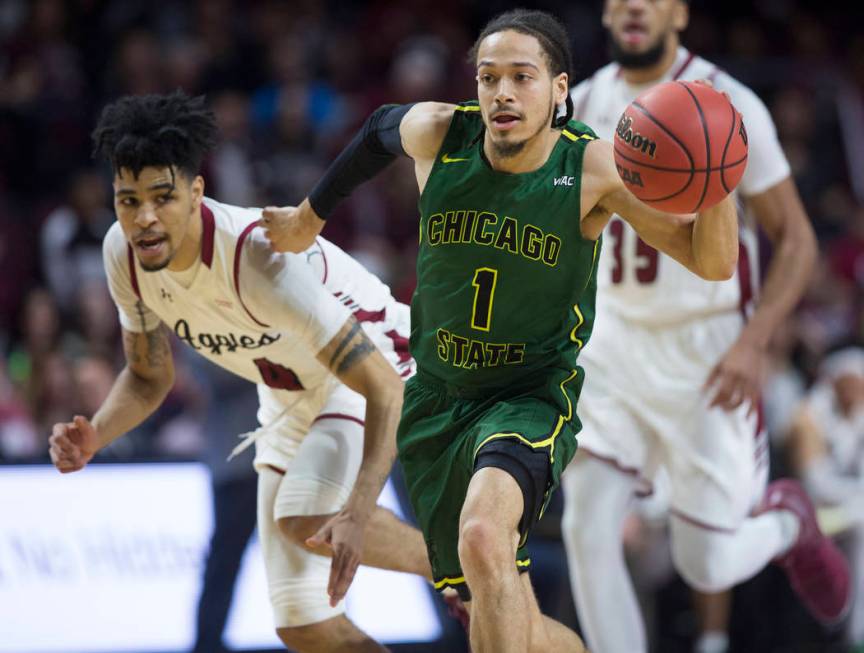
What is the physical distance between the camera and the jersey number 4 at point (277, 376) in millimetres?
5086

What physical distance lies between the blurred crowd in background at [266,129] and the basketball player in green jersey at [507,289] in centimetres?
337

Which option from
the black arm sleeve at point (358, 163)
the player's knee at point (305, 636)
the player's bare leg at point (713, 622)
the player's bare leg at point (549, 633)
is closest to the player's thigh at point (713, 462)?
the player's bare leg at point (549, 633)

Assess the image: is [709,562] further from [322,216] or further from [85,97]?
[85,97]

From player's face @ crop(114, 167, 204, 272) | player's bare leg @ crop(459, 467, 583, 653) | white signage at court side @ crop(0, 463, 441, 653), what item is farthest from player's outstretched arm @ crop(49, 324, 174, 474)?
white signage at court side @ crop(0, 463, 441, 653)

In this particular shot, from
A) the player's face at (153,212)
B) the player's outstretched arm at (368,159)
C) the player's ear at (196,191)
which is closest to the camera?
the player's outstretched arm at (368,159)

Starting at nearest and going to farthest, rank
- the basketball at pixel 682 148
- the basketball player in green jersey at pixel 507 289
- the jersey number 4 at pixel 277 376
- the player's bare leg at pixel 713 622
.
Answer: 1. the basketball at pixel 682 148
2. the basketball player in green jersey at pixel 507 289
3. the jersey number 4 at pixel 277 376
4. the player's bare leg at pixel 713 622

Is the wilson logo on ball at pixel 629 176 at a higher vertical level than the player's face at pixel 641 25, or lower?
lower

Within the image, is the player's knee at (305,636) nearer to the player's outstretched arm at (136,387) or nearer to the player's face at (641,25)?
the player's outstretched arm at (136,387)

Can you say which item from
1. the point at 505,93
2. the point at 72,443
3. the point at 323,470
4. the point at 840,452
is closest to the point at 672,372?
the point at 323,470

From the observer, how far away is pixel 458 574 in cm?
448

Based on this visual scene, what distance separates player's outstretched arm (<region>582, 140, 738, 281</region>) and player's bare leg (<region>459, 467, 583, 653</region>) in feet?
2.71

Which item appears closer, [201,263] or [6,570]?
[201,263]

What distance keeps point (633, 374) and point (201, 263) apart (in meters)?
2.02

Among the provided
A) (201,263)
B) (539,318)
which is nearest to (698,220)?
(539,318)
